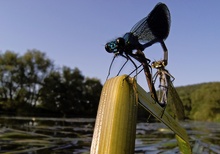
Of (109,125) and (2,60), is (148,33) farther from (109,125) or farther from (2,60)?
(2,60)

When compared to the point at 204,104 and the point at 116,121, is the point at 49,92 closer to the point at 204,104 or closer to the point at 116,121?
the point at 204,104

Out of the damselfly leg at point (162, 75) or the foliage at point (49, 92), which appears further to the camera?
the foliage at point (49, 92)

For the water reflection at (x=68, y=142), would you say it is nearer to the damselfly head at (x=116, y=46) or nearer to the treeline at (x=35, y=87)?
the damselfly head at (x=116, y=46)

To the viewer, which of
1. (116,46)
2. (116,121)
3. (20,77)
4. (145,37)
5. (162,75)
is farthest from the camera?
(20,77)

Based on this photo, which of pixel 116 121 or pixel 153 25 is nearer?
pixel 116 121

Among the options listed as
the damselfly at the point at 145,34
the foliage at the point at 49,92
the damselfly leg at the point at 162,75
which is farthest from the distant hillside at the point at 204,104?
the damselfly at the point at 145,34

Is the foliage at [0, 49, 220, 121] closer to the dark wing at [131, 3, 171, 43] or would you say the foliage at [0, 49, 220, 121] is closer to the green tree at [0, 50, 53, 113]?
the green tree at [0, 50, 53, 113]

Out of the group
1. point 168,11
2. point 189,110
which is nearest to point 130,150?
point 168,11

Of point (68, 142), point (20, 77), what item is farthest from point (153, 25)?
point (20, 77)
